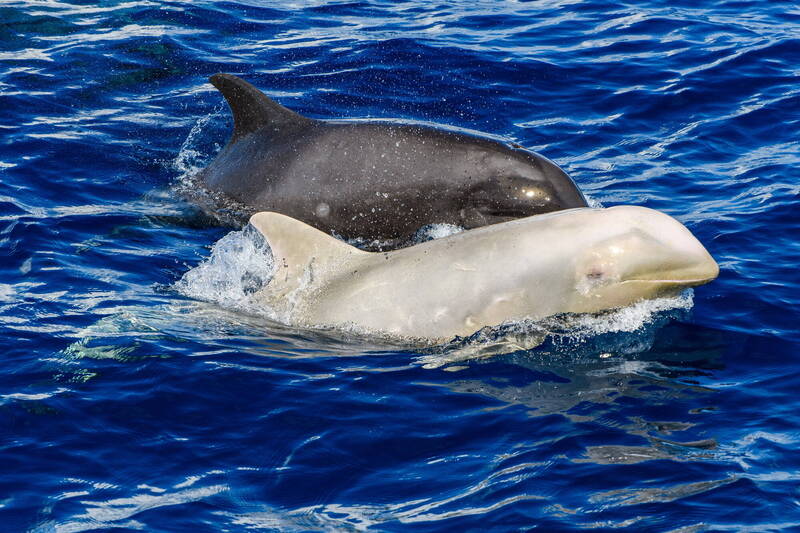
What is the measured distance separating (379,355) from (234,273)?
7.37 ft

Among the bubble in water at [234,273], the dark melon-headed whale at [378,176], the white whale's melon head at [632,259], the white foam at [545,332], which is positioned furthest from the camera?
the dark melon-headed whale at [378,176]

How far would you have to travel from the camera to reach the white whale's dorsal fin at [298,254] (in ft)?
33.3

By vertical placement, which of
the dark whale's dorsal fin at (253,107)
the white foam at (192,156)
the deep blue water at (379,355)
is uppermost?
the dark whale's dorsal fin at (253,107)

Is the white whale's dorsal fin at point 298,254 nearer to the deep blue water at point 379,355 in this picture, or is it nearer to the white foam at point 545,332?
the deep blue water at point 379,355

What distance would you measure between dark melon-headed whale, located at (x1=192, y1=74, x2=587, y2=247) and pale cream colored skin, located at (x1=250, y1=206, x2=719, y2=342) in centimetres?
190

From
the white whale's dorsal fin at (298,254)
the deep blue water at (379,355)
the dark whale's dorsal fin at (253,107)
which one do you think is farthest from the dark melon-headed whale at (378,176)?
the white whale's dorsal fin at (298,254)

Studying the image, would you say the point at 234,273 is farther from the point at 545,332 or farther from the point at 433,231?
the point at 545,332

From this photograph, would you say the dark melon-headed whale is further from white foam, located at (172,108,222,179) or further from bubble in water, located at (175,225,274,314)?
white foam, located at (172,108,222,179)

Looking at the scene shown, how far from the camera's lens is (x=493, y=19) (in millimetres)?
21844

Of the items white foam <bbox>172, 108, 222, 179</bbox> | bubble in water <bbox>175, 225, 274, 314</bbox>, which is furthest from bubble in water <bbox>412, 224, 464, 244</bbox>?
white foam <bbox>172, 108, 222, 179</bbox>

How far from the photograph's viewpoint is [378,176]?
12.3 meters

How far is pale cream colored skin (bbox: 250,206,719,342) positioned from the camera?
9.27m

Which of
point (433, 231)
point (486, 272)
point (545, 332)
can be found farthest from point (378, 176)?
point (545, 332)

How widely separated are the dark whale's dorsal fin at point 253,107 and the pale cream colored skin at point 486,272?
310 centimetres
